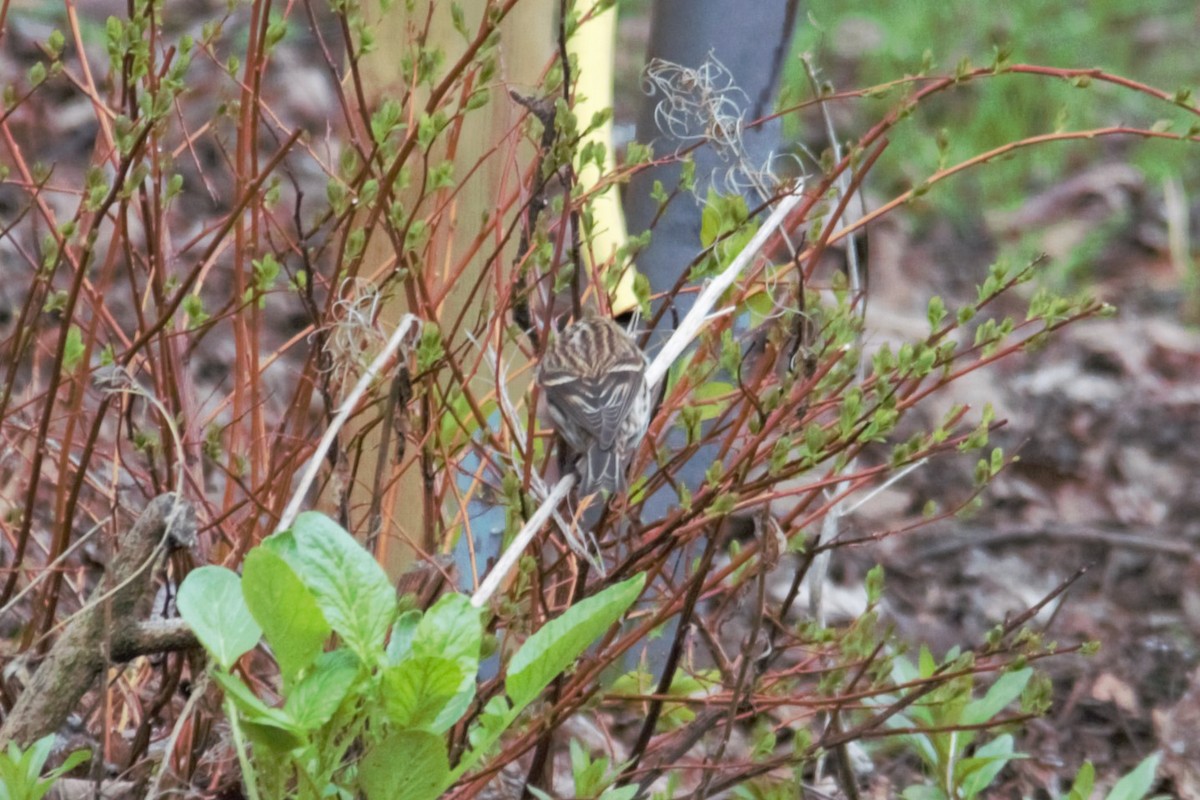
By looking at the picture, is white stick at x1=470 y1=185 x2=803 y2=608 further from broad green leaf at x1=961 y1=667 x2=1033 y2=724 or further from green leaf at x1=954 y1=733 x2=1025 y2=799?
green leaf at x1=954 y1=733 x2=1025 y2=799

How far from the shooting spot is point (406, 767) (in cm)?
217

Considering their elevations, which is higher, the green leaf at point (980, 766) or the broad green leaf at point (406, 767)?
the broad green leaf at point (406, 767)

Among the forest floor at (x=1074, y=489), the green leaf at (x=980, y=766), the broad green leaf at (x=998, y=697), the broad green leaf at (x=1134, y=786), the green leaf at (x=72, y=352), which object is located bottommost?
the forest floor at (x=1074, y=489)

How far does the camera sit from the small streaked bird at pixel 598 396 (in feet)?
9.42

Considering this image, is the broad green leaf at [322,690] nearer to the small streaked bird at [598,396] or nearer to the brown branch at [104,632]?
the brown branch at [104,632]

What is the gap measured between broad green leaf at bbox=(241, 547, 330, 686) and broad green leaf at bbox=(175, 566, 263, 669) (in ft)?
0.15

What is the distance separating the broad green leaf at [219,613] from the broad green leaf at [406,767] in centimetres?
23

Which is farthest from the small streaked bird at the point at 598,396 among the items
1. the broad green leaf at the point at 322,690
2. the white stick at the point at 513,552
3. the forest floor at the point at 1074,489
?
→ the forest floor at the point at 1074,489

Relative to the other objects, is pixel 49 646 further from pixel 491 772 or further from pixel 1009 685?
pixel 1009 685

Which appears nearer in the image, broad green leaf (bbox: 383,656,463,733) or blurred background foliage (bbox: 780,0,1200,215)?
broad green leaf (bbox: 383,656,463,733)

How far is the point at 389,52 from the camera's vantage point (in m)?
3.18

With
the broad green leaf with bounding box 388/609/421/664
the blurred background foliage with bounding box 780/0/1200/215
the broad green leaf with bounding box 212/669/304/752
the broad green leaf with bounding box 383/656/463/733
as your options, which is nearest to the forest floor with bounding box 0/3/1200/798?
the blurred background foliage with bounding box 780/0/1200/215

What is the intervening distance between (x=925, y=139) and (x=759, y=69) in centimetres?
455

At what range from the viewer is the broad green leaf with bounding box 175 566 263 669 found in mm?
2131
